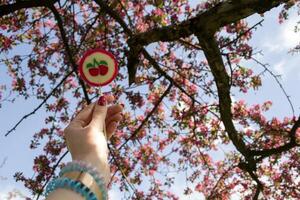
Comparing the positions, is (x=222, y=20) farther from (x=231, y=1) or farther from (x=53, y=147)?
(x=53, y=147)

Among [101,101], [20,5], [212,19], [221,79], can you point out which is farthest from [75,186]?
[20,5]

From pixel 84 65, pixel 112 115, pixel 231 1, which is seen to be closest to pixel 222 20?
pixel 231 1

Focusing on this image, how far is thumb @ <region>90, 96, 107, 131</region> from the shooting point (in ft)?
5.58

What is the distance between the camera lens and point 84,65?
2.52 m

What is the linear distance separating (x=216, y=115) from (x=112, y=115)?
433 centimetres

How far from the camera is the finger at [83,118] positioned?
171 cm

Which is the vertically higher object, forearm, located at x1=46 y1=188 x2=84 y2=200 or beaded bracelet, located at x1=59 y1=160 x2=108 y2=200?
beaded bracelet, located at x1=59 y1=160 x2=108 y2=200

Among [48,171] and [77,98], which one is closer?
[48,171]

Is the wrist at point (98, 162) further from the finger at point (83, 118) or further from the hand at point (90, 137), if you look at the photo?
the finger at point (83, 118)

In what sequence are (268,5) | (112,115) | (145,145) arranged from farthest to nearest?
(145,145) < (268,5) < (112,115)

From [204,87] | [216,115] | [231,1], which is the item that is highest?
[204,87]

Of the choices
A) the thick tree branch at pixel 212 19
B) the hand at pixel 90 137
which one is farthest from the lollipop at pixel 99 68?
the thick tree branch at pixel 212 19

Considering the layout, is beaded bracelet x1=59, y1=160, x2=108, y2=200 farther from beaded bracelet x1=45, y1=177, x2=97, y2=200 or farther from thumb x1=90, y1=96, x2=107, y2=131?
thumb x1=90, y1=96, x2=107, y2=131

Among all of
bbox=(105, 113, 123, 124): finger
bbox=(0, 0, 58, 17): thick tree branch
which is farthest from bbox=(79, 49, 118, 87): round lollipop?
bbox=(0, 0, 58, 17): thick tree branch
